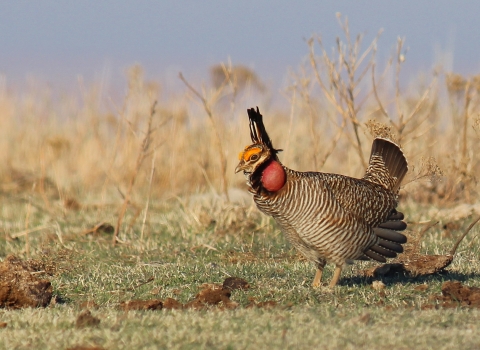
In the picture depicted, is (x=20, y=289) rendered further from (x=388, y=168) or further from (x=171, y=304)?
(x=388, y=168)

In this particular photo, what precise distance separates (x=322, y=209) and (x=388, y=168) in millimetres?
1249

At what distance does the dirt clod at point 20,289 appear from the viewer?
4914 millimetres

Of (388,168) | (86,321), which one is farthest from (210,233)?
(86,321)

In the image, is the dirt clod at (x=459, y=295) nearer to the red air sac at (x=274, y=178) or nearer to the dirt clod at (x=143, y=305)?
the red air sac at (x=274, y=178)

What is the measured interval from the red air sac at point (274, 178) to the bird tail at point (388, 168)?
3.66 feet

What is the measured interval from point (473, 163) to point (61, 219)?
500cm

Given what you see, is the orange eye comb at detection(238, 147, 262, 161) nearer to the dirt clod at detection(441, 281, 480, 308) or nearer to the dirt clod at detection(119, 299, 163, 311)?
the dirt clod at detection(119, 299, 163, 311)

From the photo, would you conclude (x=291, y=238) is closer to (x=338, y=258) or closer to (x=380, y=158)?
(x=338, y=258)

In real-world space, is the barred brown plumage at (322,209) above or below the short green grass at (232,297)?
above

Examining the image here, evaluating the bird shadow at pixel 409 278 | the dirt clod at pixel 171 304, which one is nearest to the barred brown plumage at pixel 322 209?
the bird shadow at pixel 409 278

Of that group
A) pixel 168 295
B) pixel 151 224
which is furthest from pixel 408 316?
pixel 151 224

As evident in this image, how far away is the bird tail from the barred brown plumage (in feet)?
1.34

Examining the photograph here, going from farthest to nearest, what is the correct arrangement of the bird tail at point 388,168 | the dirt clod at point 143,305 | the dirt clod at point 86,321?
the bird tail at point 388,168, the dirt clod at point 143,305, the dirt clod at point 86,321

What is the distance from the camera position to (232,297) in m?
5.07
